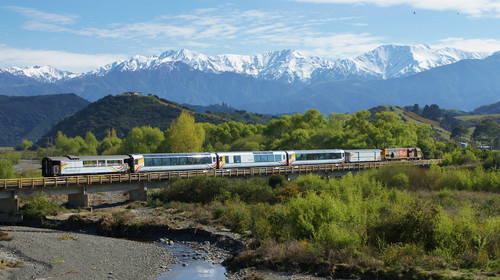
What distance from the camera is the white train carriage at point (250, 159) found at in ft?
227

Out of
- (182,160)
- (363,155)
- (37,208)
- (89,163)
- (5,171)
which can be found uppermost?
(89,163)

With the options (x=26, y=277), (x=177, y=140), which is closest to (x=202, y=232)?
(x=26, y=277)

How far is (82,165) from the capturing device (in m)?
54.8

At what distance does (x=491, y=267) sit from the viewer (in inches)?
1016

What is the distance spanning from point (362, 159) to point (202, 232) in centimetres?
5420

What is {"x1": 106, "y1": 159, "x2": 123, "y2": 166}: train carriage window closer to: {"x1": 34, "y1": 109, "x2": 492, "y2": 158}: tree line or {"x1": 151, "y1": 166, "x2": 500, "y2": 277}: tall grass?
{"x1": 151, "y1": 166, "x2": 500, "y2": 277}: tall grass

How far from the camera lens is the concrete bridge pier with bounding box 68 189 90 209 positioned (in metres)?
52.6

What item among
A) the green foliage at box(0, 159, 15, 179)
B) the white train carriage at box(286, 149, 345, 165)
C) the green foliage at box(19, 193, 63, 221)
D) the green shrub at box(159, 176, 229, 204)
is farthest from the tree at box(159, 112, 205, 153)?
the green foliage at box(19, 193, 63, 221)

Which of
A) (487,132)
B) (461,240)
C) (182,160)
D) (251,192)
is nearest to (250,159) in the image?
(182,160)

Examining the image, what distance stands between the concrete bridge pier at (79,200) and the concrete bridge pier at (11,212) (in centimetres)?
671

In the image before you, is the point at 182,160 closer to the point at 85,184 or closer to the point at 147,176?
the point at 147,176

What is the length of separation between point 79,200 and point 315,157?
4140 cm

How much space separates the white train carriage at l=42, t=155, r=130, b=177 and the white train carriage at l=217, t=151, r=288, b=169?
1484 cm

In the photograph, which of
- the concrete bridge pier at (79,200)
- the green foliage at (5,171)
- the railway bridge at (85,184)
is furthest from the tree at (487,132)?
the concrete bridge pier at (79,200)
